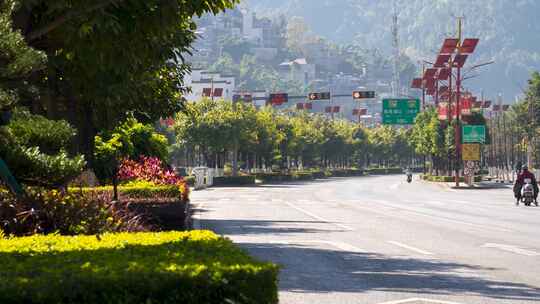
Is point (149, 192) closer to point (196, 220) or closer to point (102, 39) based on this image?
point (196, 220)

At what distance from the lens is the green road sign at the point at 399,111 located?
10794 centimetres

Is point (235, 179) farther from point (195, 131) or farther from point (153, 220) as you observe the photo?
point (153, 220)

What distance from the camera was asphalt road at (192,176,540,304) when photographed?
12.9 metres

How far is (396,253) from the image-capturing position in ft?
63.2

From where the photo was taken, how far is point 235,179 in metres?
90.7

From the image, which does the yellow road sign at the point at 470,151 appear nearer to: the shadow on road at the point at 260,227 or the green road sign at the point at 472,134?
the green road sign at the point at 472,134

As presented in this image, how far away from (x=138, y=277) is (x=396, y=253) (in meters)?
Answer: 12.3

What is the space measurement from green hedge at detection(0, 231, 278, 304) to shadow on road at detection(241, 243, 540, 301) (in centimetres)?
448

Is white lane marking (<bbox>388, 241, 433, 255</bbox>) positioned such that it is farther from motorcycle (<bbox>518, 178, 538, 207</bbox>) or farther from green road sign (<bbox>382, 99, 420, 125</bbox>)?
green road sign (<bbox>382, 99, 420, 125</bbox>)

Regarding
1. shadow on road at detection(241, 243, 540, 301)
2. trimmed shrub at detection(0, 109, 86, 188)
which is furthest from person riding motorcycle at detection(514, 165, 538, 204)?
trimmed shrub at detection(0, 109, 86, 188)

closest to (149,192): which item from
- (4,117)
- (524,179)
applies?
(4,117)

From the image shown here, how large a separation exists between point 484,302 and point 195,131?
82.6 meters

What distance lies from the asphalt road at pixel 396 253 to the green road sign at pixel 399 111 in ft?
235

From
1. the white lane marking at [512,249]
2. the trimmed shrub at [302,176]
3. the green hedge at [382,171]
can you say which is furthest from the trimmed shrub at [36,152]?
the green hedge at [382,171]
